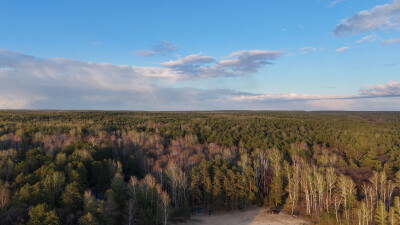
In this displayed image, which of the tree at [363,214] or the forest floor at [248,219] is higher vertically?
the tree at [363,214]

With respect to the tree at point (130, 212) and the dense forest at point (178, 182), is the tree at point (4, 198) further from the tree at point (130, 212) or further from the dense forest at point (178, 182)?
the tree at point (130, 212)

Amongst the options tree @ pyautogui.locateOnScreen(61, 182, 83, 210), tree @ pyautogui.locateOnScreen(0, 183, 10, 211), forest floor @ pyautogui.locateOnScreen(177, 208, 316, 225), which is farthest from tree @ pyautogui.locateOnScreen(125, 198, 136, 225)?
tree @ pyautogui.locateOnScreen(0, 183, 10, 211)

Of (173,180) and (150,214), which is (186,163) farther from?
(150,214)

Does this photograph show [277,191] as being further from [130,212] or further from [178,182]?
[130,212]

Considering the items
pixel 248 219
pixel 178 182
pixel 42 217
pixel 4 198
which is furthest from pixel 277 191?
pixel 4 198

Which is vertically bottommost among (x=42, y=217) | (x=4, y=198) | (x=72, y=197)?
(x=72, y=197)

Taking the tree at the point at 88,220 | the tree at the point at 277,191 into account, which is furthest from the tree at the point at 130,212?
the tree at the point at 277,191

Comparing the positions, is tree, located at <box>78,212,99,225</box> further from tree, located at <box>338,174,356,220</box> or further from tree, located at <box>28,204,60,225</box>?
tree, located at <box>338,174,356,220</box>

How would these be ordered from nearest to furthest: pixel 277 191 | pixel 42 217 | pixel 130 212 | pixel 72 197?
pixel 42 217 → pixel 130 212 → pixel 72 197 → pixel 277 191

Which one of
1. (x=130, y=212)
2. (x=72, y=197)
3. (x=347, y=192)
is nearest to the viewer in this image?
(x=130, y=212)

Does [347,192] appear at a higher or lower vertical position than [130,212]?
lower
